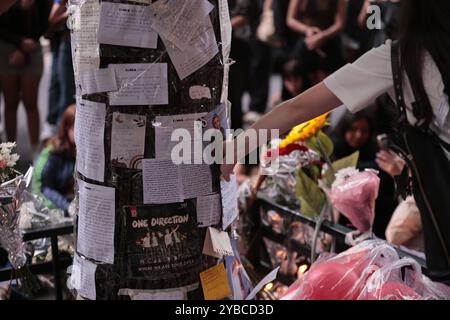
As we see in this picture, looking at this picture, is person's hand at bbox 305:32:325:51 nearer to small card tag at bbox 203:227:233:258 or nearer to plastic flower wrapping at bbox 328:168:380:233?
plastic flower wrapping at bbox 328:168:380:233

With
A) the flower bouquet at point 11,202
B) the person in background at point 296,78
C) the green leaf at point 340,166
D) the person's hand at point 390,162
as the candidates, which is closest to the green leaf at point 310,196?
the green leaf at point 340,166

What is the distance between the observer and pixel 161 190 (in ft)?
6.04

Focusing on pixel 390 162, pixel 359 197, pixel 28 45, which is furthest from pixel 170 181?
pixel 28 45

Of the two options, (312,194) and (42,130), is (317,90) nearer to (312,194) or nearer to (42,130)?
(312,194)

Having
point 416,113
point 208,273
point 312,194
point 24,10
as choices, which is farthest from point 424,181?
point 24,10

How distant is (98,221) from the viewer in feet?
6.11

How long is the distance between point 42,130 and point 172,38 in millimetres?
4563

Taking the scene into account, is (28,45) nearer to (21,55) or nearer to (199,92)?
(21,55)

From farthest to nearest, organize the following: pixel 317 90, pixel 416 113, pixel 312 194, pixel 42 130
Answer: pixel 42 130 < pixel 312 194 < pixel 317 90 < pixel 416 113

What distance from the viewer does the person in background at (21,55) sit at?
4.75 metres

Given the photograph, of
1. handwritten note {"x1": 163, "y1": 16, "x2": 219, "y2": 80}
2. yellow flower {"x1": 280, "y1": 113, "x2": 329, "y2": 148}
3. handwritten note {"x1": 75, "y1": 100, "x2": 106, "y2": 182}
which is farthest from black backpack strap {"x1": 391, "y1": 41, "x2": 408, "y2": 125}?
yellow flower {"x1": 280, "y1": 113, "x2": 329, "y2": 148}

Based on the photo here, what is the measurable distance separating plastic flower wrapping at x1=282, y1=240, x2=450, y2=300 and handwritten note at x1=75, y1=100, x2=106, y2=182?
26.6 inches

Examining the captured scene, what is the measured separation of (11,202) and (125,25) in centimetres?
75

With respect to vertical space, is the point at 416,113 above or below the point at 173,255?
above
